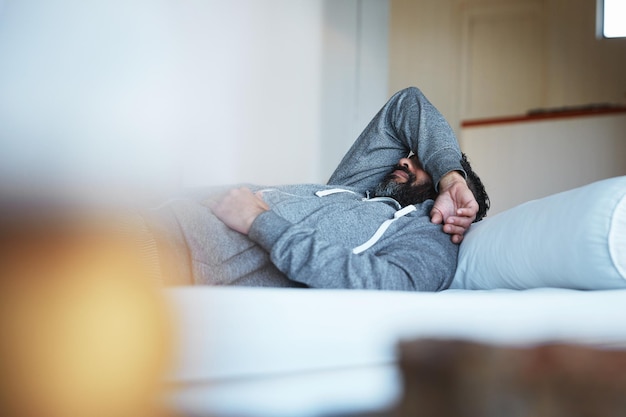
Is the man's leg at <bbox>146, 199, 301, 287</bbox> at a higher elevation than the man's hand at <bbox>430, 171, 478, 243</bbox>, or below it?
below

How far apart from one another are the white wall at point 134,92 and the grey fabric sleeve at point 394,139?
750 millimetres

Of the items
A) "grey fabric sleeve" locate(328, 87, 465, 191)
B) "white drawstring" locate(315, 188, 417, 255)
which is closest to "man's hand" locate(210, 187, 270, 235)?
"white drawstring" locate(315, 188, 417, 255)

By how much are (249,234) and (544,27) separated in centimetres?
291

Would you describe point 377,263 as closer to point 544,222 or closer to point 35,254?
point 544,222

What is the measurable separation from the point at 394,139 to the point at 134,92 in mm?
978

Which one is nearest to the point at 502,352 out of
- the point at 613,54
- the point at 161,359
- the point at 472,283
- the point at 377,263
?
the point at 161,359

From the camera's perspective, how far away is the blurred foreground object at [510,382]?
138mm

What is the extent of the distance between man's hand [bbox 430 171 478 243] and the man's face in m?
0.07

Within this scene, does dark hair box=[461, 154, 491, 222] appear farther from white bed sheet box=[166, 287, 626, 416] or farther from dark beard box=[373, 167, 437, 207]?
white bed sheet box=[166, 287, 626, 416]

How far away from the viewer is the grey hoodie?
71 centimetres

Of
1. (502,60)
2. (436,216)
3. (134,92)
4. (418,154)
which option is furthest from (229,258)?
(502,60)

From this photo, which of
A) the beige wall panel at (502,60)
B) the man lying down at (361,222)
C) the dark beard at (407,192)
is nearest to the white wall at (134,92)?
the man lying down at (361,222)

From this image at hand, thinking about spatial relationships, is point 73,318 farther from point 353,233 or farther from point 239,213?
point 353,233

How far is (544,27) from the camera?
3.28 m
